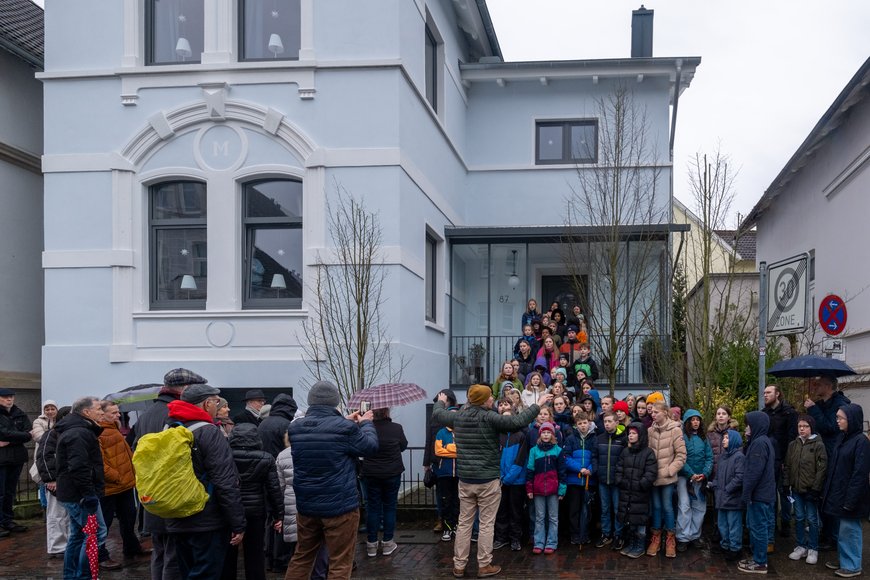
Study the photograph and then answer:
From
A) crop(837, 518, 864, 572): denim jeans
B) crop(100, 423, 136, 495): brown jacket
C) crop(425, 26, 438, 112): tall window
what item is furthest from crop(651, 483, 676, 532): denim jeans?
crop(425, 26, 438, 112): tall window

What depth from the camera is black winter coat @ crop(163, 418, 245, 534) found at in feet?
21.5

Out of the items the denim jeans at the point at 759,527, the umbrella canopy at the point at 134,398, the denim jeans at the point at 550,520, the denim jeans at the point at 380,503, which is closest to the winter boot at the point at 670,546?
the denim jeans at the point at 759,527

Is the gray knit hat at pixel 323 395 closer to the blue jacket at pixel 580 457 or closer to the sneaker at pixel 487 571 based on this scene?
the sneaker at pixel 487 571

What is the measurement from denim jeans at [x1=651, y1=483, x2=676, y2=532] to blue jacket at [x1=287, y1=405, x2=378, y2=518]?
13.9 feet

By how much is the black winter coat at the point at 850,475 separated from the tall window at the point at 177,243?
947 cm

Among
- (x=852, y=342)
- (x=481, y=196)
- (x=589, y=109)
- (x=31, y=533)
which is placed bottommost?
(x=31, y=533)

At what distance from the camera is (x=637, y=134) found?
1819 centimetres

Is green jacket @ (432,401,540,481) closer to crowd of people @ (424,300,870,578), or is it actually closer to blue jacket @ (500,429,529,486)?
crowd of people @ (424,300,870,578)

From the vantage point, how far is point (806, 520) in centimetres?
998

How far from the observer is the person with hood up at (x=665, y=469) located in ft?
32.2

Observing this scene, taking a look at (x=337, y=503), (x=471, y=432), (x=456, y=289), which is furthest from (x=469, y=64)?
(x=337, y=503)

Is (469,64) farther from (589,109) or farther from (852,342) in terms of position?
(852,342)

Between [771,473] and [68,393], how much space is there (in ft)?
34.2

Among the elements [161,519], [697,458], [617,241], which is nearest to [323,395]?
[161,519]
